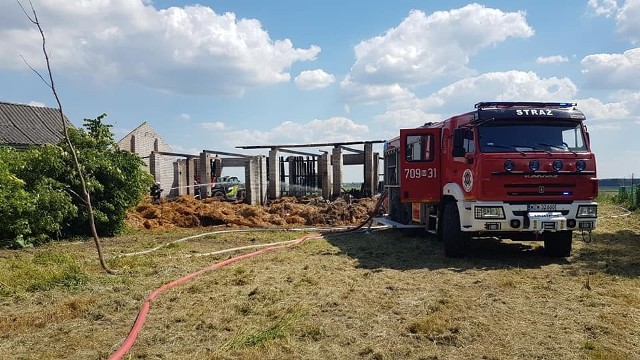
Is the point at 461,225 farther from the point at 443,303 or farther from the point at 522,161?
the point at 443,303

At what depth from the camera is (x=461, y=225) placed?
9672 millimetres

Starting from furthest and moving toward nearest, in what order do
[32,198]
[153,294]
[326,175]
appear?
[326,175] < [32,198] < [153,294]

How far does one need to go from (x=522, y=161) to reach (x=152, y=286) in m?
6.22

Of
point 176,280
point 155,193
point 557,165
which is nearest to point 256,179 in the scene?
point 155,193

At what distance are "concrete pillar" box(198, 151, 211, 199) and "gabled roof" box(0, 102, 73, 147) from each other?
23.3ft

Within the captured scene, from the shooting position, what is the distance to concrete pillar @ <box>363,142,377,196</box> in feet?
78.6

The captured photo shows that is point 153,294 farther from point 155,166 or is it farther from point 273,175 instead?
point 273,175

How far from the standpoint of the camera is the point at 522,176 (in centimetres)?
920

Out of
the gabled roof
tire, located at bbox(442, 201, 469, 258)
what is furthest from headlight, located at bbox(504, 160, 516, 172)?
the gabled roof

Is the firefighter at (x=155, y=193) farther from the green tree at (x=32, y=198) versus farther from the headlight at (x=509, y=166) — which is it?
the headlight at (x=509, y=166)

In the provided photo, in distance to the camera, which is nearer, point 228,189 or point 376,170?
point 376,170

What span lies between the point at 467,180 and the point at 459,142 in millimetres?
755

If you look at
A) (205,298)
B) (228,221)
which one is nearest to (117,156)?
(228,221)

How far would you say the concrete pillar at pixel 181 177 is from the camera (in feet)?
77.8
